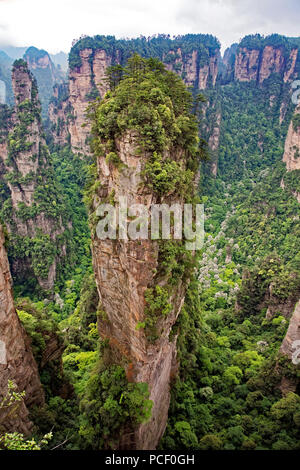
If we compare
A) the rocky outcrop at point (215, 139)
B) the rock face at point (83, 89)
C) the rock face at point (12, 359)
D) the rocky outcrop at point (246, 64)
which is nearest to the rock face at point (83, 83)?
the rock face at point (83, 89)

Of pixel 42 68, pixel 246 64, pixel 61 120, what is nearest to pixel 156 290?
pixel 61 120

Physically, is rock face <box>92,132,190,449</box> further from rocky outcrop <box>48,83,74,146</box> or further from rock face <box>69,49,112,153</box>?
rocky outcrop <box>48,83,74,146</box>

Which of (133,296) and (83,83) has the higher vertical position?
(83,83)

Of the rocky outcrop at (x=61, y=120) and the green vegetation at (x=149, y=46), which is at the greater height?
the green vegetation at (x=149, y=46)

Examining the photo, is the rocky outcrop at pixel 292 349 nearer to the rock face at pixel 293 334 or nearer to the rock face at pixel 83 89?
the rock face at pixel 293 334

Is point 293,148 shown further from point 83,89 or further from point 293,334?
point 83,89

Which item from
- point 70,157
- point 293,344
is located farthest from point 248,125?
point 293,344

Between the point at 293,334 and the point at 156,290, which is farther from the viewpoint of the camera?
the point at 293,334
